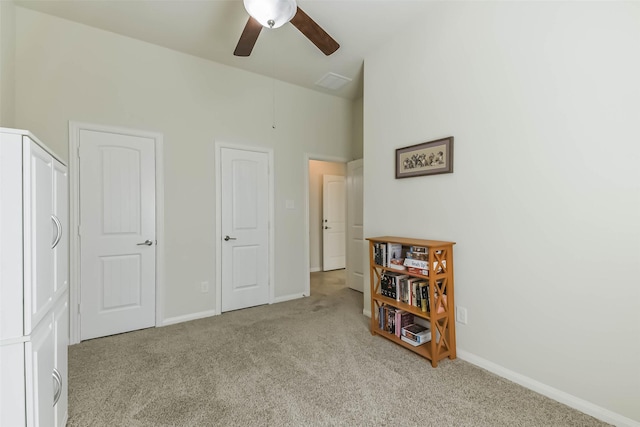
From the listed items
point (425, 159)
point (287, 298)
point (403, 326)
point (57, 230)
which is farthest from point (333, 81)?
point (57, 230)

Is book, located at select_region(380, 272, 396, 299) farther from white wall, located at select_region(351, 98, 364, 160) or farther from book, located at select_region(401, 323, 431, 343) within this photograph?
white wall, located at select_region(351, 98, 364, 160)

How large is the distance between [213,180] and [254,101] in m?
1.14

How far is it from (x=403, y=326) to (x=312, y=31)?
2.48 m

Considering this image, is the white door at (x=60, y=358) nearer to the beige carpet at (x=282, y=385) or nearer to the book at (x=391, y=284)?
the beige carpet at (x=282, y=385)

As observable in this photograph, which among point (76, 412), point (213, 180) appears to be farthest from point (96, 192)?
point (76, 412)

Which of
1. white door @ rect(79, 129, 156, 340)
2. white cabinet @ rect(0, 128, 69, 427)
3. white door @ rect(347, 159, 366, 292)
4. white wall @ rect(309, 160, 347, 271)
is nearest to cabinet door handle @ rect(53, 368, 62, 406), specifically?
white cabinet @ rect(0, 128, 69, 427)

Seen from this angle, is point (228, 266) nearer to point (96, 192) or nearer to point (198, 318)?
point (198, 318)

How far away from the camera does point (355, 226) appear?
4.26m

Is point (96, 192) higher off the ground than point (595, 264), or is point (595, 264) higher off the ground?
point (96, 192)

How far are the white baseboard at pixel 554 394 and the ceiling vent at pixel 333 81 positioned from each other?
3262 mm

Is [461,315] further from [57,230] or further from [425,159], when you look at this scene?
[57,230]

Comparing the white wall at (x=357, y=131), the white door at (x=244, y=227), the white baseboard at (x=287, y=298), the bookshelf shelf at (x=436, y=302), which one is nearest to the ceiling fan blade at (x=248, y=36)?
the white door at (x=244, y=227)

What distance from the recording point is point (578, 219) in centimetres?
169

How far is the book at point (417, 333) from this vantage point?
7.65 feet
